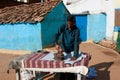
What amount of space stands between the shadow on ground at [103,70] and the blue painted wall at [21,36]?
597 centimetres

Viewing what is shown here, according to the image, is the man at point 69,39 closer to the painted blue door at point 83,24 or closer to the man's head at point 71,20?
the man's head at point 71,20

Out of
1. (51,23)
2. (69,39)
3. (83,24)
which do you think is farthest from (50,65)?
(83,24)

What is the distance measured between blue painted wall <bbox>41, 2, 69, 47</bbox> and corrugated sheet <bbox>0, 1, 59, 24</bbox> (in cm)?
41

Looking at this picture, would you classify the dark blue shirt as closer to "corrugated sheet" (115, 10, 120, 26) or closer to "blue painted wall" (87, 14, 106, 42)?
"corrugated sheet" (115, 10, 120, 26)

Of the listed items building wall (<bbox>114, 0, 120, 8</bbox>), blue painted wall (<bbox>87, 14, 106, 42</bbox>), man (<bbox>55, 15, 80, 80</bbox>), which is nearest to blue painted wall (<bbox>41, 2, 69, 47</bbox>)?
blue painted wall (<bbox>87, 14, 106, 42</bbox>)

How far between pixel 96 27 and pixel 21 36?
21.4 ft

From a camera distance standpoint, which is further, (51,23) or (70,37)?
(51,23)

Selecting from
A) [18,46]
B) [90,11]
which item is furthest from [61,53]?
[90,11]

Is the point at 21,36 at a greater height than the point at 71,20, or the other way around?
the point at 71,20

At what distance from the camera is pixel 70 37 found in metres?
6.24

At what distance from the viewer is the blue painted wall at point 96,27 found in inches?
741

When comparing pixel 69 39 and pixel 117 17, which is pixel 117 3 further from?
pixel 69 39

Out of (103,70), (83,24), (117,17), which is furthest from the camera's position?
(83,24)

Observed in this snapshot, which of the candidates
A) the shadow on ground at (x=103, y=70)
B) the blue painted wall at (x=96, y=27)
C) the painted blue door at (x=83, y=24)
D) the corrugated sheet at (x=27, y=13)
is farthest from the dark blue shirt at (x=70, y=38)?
the painted blue door at (x=83, y=24)
